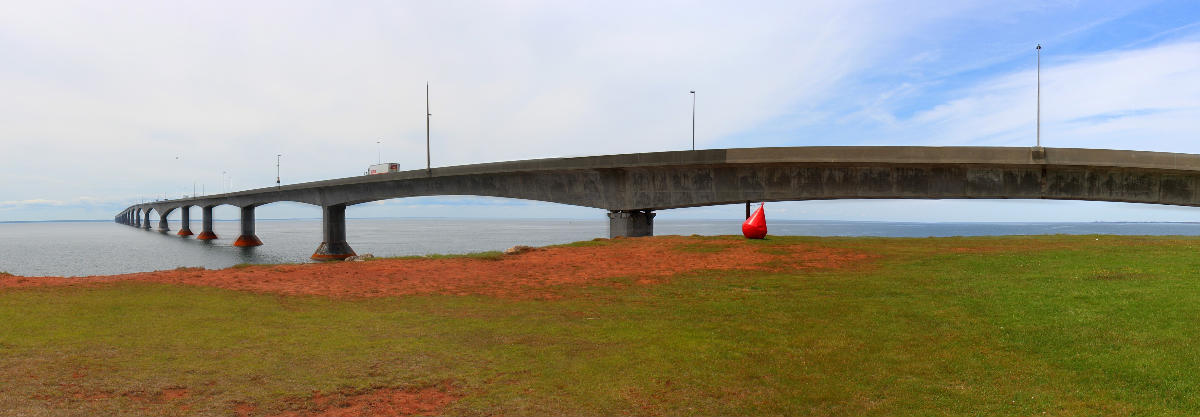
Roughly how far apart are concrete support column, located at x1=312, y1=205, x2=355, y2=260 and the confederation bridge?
28095 mm

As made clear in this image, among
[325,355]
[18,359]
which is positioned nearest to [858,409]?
[325,355]

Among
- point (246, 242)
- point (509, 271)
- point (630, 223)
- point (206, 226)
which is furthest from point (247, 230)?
point (509, 271)

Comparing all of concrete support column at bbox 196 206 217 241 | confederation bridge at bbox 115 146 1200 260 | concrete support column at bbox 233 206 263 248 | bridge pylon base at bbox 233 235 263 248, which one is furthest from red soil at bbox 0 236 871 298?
concrete support column at bbox 196 206 217 241

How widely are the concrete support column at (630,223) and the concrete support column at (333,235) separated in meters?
34.3

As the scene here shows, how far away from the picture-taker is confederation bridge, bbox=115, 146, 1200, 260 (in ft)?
85.3

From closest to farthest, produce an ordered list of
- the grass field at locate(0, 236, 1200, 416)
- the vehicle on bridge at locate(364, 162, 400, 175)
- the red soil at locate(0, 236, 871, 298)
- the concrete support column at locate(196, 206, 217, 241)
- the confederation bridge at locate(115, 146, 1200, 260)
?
1. the grass field at locate(0, 236, 1200, 416)
2. the red soil at locate(0, 236, 871, 298)
3. the confederation bridge at locate(115, 146, 1200, 260)
4. the vehicle on bridge at locate(364, 162, 400, 175)
5. the concrete support column at locate(196, 206, 217, 241)

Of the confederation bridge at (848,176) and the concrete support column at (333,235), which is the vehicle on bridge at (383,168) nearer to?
the concrete support column at (333,235)

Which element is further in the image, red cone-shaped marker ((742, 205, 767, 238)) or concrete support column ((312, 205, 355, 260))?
concrete support column ((312, 205, 355, 260))

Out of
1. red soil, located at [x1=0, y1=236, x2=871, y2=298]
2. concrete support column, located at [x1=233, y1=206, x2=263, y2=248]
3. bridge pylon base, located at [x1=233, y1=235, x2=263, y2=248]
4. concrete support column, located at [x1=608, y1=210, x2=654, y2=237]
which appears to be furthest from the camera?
concrete support column, located at [x1=233, y1=206, x2=263, y2=248]

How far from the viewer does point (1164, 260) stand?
651 inches

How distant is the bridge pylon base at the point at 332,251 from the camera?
5584 cm

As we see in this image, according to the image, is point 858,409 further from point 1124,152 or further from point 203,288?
point 1124,152

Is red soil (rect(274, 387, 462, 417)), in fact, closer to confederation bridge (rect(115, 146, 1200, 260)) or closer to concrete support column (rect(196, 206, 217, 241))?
confederation bridge (rect(115, 146, 1200, 260))

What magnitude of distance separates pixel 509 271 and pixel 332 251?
1747 inches
